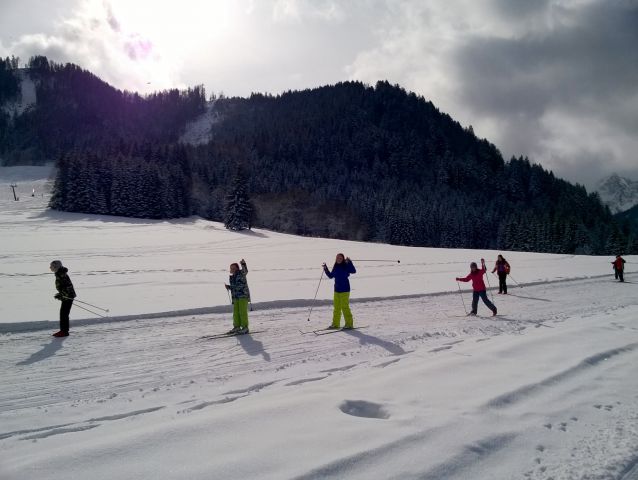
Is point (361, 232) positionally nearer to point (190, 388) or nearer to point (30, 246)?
point (30, 246)

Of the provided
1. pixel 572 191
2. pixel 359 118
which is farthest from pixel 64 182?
pixel 572 191

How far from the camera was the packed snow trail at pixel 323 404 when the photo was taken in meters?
3.43

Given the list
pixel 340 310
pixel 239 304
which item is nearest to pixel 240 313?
pixel 239 304

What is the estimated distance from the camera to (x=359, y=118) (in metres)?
164

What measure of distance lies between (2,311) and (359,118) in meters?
165

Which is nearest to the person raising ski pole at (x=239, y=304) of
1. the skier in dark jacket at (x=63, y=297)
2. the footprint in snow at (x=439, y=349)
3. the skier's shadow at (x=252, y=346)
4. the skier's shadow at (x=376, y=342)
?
→ the skier's shadow at (x=252, y=346)

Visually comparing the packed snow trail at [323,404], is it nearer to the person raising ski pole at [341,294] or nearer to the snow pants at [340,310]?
the snow pants at [340,310]

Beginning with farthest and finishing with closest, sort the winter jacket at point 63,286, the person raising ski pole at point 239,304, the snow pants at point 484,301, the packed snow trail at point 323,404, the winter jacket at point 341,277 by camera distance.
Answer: the snow pants at point 484,301 < the winter jacket at point 341,277 < the person raising ski pole at point 239,304 < the winter jacket at point 63,286 < the packed snow trail at point 323,404

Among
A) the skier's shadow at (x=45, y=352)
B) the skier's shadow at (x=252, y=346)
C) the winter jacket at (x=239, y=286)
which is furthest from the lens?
the winter jacket at (x=239, y=286)

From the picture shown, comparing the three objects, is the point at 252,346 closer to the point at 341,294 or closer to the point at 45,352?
the point at 341,294

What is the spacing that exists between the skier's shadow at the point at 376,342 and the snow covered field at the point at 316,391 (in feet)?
0.28

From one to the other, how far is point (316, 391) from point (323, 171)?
392ft

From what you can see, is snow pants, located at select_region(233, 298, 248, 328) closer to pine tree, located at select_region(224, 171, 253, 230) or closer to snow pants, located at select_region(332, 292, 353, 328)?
snow pants, located at select_region(332, 292, 353, 328)

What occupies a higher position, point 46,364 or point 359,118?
point 359,118
